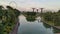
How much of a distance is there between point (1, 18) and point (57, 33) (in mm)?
3094

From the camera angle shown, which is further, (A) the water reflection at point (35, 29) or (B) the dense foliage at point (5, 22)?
(A) the water reflection at point (35, 29)

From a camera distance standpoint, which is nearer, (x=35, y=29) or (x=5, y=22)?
(x=5, y=22)

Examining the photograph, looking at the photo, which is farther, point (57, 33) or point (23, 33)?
point (23, 33)

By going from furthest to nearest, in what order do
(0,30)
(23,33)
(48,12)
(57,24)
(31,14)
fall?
1. (31,14)
2. (48,12)
3. (57,24)
4. (23,33)
5. (0,30)

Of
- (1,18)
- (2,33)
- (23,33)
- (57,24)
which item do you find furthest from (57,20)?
(2,33)

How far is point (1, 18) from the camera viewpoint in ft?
20.4

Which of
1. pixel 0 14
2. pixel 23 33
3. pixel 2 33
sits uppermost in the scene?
pixel 0 14

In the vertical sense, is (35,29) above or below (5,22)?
below

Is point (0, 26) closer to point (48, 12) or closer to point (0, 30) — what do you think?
point (0, 30)

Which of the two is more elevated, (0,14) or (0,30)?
(0,14)

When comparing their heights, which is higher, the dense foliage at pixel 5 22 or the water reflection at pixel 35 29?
A: the dense foliage at pixel 5 22

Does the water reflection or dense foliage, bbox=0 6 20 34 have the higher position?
dense foliage, bbox=0 6 20 34

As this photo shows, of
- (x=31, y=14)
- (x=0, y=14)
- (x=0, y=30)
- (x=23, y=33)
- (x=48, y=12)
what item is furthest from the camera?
(x=31, y=14)

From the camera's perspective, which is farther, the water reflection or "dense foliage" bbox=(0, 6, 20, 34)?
the water reflection
